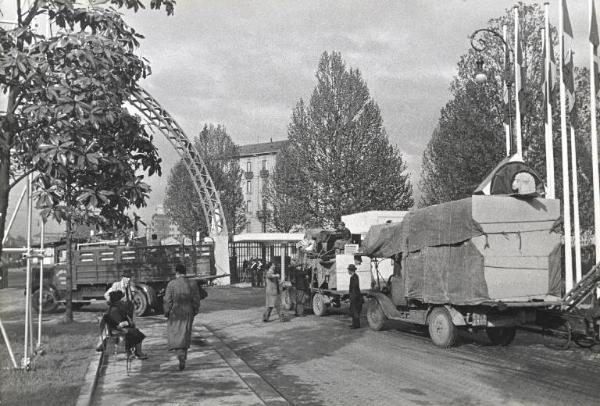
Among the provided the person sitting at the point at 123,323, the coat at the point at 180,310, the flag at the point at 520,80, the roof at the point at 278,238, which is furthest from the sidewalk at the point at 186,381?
the roof at the point at 278,238

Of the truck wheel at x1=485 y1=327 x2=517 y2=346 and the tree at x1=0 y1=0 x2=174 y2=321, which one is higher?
the tree at x1=0 y1=0 x2=174 y2=321

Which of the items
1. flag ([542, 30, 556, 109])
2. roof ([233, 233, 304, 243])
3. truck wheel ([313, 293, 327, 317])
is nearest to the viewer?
flag ([542, 30, 556, 109])

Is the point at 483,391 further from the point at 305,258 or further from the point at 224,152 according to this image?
the point at 224,152

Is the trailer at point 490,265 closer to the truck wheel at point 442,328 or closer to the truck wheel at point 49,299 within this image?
the truck wheel at point 442,328

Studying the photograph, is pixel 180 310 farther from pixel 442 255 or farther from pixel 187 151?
pixel 187 151

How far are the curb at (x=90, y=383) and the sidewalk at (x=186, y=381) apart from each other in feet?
0.24

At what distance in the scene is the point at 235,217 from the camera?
51.9m

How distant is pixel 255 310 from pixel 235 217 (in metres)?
30.6

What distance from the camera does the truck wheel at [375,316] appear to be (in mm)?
15281

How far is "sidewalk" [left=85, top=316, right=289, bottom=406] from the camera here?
8.02m

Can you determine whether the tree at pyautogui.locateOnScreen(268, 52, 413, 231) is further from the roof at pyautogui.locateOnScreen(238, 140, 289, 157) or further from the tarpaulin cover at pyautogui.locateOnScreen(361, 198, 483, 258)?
the roof at pyautogui.locateOnScreen(238, 140, 289, 157)

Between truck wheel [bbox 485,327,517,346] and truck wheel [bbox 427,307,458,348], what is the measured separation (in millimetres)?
1152

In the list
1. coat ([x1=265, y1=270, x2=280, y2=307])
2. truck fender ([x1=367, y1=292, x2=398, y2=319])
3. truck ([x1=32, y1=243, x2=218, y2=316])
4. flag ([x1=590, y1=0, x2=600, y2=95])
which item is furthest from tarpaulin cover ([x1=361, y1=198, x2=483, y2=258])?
flag ([x1=590, y1=0, x2=600, y2=95])

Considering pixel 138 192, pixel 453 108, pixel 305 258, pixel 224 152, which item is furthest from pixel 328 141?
pixel 138 192
